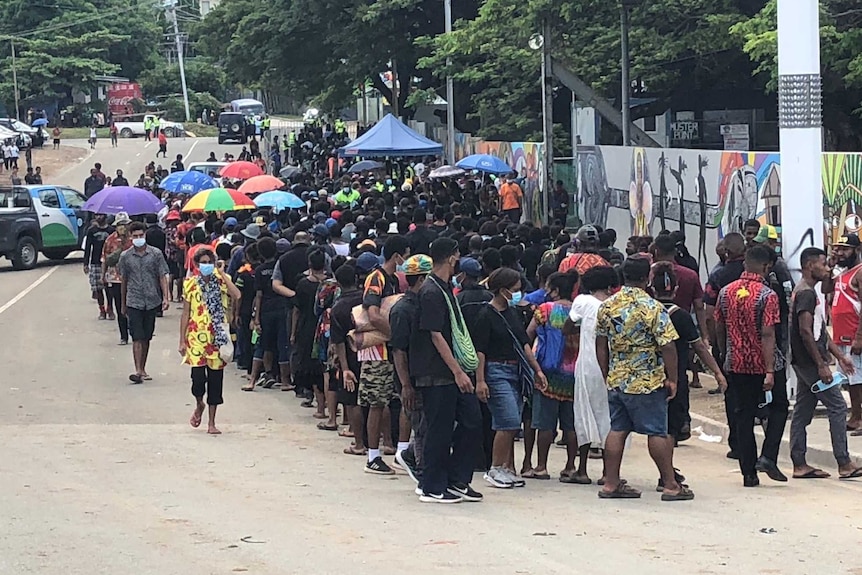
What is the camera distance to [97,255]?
67.3 ft

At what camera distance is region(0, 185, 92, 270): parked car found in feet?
92.8

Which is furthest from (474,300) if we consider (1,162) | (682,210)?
(1,162)

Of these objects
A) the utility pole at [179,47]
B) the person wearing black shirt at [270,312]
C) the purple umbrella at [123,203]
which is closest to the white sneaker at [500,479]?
the person wearing black shirt at [270,312]

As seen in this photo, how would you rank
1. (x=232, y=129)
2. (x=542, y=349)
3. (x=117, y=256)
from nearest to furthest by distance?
(x=542, y=349), (x=117, y=256), (x=232, y=129)

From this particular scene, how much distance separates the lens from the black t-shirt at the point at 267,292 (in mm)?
14359

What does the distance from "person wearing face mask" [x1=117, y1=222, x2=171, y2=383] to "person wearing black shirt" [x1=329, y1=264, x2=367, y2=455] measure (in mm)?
4606

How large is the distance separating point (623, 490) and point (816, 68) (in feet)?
16.4

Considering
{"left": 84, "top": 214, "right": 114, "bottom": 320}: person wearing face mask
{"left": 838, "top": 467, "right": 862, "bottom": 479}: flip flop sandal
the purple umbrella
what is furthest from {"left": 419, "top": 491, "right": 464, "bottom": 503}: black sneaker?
the purple umbrella

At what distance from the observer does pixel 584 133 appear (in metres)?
37.7

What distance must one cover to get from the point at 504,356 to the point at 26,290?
17956 millimetres

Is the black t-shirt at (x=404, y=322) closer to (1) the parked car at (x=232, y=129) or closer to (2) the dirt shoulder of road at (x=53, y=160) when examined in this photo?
(2) the dirt shoulder of road at (x=53, y=160)

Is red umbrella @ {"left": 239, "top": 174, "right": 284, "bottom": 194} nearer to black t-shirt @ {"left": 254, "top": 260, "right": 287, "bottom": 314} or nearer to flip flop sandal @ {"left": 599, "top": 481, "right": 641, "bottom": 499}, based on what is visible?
black t-shirt @ {"left": 254, "top": 260, "right": 287, "bottom": 314}

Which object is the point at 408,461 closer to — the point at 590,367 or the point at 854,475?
the point at 590,367

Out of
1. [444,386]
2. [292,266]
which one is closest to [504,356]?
[444,386]
